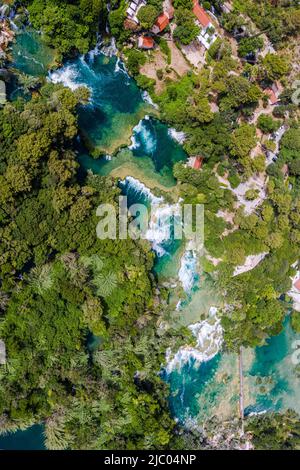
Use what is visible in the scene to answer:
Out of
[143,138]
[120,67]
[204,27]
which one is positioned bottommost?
[143,138]

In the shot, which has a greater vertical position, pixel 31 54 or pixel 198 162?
pixel 31 54

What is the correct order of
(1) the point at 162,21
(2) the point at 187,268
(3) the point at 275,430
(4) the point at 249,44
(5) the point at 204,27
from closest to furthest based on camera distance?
(1) the point at 162,21
(5) the point at 204,27
(4) the point at 249,44
(2) the point at 187,268
(3) the point at 275,430

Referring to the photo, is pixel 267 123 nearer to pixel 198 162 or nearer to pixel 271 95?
pixel 271 95

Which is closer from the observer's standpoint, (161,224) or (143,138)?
(143,138)

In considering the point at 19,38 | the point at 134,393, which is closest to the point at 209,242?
the point at 134,393

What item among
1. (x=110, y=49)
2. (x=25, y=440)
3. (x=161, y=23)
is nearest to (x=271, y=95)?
(x=161, y=23)

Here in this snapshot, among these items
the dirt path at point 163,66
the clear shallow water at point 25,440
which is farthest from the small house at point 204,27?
the clear shallow water at point 25,440

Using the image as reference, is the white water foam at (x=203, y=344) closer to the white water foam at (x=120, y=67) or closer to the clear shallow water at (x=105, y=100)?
the clear shallow water at (x=105, y=100)

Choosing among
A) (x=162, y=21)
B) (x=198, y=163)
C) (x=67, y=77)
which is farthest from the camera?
(x=198, y=163)
